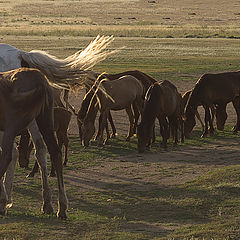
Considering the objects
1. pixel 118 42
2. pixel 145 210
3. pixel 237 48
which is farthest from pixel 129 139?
pixel 118 42

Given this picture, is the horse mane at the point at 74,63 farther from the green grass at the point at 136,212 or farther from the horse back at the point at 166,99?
the horse back at the point at 166,99

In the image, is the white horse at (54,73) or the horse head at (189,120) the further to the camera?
the horse head at (189,120)

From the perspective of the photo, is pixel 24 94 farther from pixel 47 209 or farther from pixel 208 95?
pixel 208 95

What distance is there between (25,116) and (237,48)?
142ft

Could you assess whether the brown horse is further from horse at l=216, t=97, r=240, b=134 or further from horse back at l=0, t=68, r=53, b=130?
horse at l=216, t=97, r=240, b=134

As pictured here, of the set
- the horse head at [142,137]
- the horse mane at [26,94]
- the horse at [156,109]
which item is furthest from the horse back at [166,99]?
the horse mane at [26,94]

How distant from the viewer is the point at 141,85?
659 inches

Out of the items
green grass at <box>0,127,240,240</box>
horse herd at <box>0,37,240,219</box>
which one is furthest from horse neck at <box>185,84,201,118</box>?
green grass at <box>0,127,240,240</box>

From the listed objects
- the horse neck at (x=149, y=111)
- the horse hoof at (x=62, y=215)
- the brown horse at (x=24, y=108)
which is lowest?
the horse hoof at (x=62, y=215)

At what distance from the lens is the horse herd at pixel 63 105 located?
26.3 feet

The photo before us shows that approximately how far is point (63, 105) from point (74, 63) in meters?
6.22

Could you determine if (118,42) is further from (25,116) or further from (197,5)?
(197,5)

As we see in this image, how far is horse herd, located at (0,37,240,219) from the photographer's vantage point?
8023 millimetres

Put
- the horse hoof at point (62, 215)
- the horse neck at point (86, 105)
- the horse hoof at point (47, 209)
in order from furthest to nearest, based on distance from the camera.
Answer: the horse neck at point (86, 105)
the horse hoof at point (47, 209)
the horse hoof at point (62, 215)
